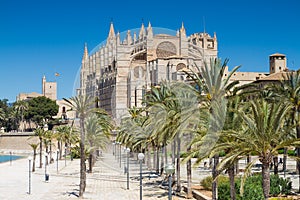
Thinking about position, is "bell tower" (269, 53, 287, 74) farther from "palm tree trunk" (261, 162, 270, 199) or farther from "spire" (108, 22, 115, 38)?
"palm tree trunk" (261, 162, 270, 199)

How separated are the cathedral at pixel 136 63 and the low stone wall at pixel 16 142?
12.2 meters

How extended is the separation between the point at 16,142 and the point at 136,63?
24471 mm

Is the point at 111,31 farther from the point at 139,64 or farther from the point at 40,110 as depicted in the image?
the point at 40,110

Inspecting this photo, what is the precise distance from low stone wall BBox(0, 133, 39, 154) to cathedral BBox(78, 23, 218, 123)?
12.2 metres

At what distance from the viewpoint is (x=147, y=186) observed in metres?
24.5

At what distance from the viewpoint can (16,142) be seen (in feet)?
252

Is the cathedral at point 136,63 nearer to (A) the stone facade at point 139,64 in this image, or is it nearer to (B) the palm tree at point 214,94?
(A) the stone facade at point 139,64

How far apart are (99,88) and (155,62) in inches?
628

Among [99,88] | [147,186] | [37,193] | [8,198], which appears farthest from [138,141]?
[99,88]

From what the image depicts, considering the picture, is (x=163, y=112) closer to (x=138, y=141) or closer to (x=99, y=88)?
(x=138, y=141)

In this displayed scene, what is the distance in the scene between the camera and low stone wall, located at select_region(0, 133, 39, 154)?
245 feet

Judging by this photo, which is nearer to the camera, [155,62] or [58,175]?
[58,175]

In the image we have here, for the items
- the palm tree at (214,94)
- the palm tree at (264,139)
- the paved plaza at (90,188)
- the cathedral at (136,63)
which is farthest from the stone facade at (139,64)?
the palm tree at (264,139)

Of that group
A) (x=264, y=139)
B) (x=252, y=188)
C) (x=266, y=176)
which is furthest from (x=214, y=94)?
(x=252, y=188)
